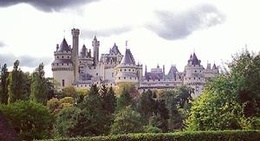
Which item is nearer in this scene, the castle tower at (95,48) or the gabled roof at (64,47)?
the gabled roof at (64,47)

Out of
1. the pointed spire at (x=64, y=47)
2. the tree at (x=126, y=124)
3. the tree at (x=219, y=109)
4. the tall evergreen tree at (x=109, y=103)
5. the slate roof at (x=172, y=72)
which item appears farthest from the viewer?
the slate roof at (x=172, y=72)

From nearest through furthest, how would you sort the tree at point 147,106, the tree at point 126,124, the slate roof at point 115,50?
the tree at point 126,124 < the tree at point 147,106 < the slate roof at point 115,50

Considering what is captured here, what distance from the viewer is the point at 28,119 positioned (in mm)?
32062

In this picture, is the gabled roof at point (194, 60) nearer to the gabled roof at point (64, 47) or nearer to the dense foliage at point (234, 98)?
the gabled roof at point (64, 47)

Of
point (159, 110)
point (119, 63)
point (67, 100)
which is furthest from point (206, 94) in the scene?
point (119, 63)

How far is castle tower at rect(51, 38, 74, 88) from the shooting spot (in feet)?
423

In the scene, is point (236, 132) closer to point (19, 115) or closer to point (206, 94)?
point (206, 94)

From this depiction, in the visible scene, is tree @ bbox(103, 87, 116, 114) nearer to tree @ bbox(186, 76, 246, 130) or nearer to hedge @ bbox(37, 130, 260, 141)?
tree @ bbox(186, 76, 246, 130)

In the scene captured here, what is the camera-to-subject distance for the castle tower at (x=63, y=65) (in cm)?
12888

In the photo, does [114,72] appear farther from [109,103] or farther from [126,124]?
[126,124]

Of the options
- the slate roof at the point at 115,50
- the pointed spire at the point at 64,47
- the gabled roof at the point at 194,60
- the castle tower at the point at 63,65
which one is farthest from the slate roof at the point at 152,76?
the pointed spire at the point at 64,47

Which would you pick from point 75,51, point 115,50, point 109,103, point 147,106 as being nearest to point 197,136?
point 109,103

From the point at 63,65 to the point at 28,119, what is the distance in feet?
321

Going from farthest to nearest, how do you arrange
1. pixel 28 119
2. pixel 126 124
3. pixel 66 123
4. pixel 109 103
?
pixel 109 103
pixel 126 124
pixel 66 123
pixel 28 119
